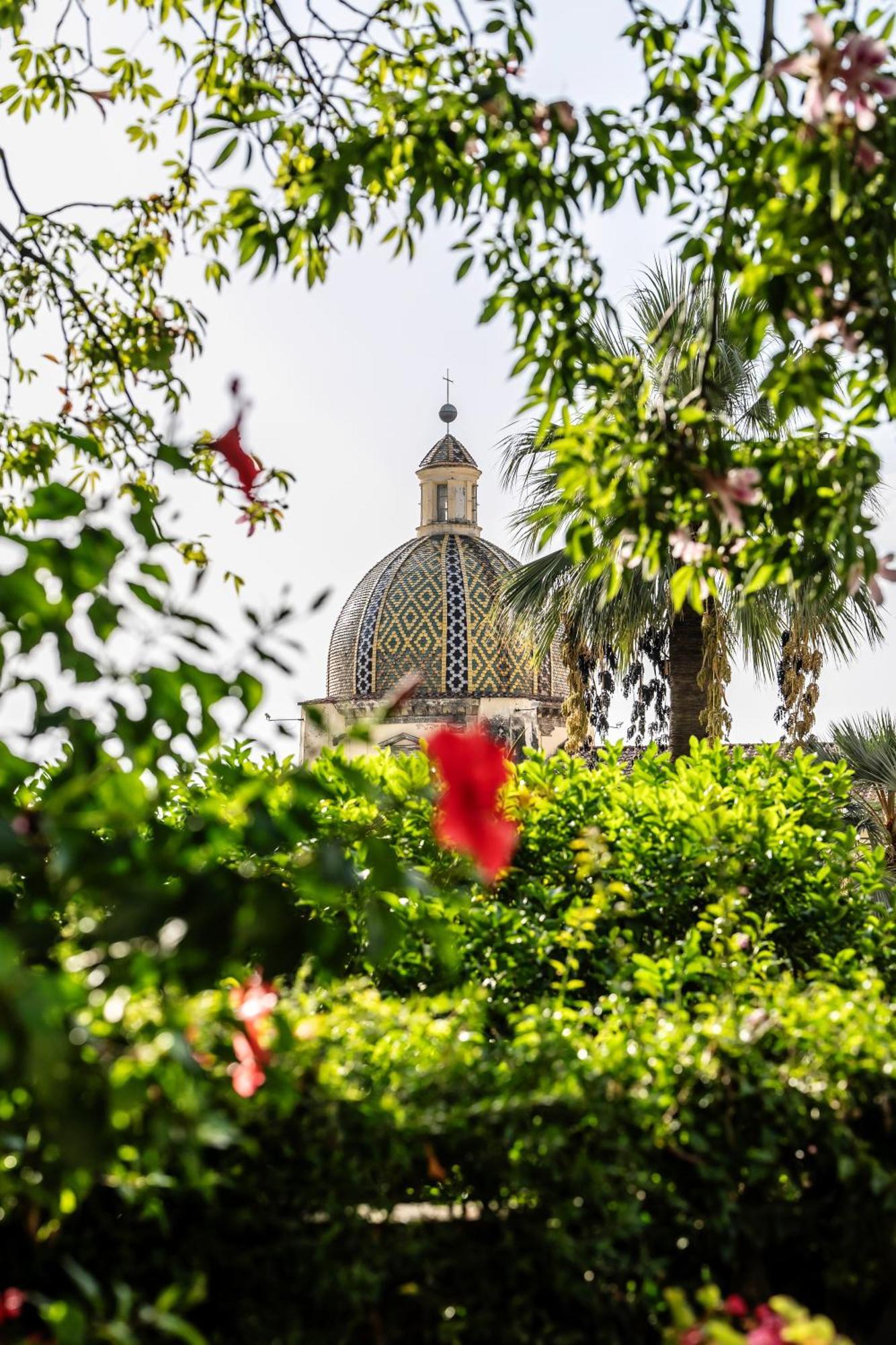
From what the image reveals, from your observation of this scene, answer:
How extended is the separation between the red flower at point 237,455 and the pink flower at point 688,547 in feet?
3.55

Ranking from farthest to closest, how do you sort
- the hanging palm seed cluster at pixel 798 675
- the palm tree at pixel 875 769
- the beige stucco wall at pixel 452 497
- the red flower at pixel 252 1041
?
1. the beige stucco wall at pixel 452 497
2. the hanging palm seed cluster at pixel 798 675
3. the palm tree at pixel 875 769
4. the red flower at pixel 252 1041

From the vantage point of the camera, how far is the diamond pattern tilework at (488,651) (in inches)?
1436

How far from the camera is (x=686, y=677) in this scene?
1302cm

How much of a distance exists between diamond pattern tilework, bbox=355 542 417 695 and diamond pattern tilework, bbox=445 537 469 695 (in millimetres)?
1690

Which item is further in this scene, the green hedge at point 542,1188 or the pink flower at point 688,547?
the pink flower at point 688,547

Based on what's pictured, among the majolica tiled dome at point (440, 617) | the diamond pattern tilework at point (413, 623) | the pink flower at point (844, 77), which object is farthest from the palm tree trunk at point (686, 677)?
the diamond pattern tilework at point (413, 623)

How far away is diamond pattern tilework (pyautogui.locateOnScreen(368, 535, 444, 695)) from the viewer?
3666 cm

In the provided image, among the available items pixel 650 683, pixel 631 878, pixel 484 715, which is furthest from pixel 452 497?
pixel 631 878

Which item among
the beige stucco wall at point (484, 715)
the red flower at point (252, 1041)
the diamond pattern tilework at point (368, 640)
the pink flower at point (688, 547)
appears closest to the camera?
the red flower at point (252, 1041)

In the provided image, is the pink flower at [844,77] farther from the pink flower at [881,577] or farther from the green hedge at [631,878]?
the green hedge at [631,878]

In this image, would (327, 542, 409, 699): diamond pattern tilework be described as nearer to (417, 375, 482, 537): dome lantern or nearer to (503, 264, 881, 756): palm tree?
(417, 375, 482, 537): dome lantern

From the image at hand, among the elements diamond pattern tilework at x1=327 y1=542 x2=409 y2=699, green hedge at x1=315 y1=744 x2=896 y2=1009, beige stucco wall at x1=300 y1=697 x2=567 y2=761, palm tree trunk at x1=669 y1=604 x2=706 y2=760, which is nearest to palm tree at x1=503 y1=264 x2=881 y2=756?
palm tree trunk at x1=669 y1=604 x2=706 y2=760

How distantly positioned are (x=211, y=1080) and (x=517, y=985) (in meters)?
1.66

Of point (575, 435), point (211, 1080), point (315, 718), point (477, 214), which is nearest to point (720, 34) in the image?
point (477, 214)
